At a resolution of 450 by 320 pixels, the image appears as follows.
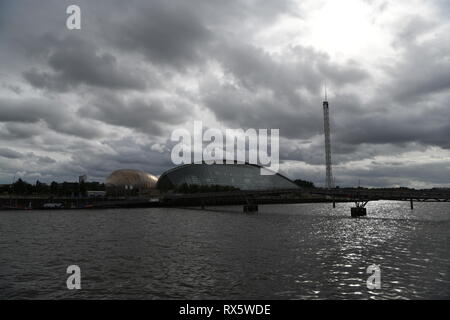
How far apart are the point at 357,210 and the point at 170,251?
74.9m

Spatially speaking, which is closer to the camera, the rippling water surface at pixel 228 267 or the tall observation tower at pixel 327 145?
the rippling water surface at pixel 228 267

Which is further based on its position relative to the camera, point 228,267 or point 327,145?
point 327,145

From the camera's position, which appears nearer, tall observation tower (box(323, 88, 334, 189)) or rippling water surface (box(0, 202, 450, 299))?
rippling water surface (box(0, 202, 450, 299))

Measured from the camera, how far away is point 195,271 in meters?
25.9

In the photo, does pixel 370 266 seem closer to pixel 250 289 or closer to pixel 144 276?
pixel 250 289

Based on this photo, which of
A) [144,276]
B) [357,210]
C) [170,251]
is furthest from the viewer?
[357,210]

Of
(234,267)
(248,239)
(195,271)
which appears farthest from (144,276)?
(248,239)
